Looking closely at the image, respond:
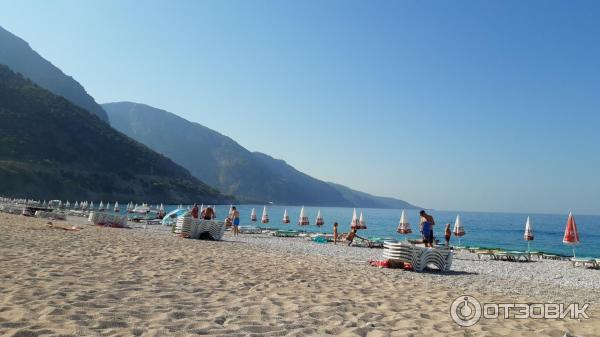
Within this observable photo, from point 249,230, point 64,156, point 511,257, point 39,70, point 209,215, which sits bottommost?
point 249,230

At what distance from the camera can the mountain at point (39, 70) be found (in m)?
146

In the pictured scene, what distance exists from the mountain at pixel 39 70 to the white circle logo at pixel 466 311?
16394cm

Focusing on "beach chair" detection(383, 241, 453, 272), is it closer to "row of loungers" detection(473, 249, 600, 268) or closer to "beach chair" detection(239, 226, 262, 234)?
"row of loungers" detection(473, 249, 600, 268)

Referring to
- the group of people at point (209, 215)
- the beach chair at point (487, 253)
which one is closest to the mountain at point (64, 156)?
the group of people at point (209, 215)

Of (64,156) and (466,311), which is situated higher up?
(64,156)

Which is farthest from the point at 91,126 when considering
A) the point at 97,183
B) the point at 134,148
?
the point at 97,183

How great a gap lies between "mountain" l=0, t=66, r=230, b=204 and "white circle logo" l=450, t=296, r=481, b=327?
74247 mm

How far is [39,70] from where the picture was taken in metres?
150

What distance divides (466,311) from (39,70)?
17873 centimetres

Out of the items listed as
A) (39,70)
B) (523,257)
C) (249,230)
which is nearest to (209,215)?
(249,230)

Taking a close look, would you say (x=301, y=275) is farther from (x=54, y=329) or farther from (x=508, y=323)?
(x=54, y=329)

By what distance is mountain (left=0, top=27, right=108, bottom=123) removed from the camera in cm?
14588

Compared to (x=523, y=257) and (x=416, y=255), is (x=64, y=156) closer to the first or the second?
(x=523, y=257)

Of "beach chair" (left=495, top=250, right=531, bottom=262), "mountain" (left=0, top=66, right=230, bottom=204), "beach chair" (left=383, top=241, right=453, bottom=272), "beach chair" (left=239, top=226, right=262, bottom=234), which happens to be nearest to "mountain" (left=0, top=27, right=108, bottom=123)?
"mountain" (left=0, top=66, right=230, bottom=204)
